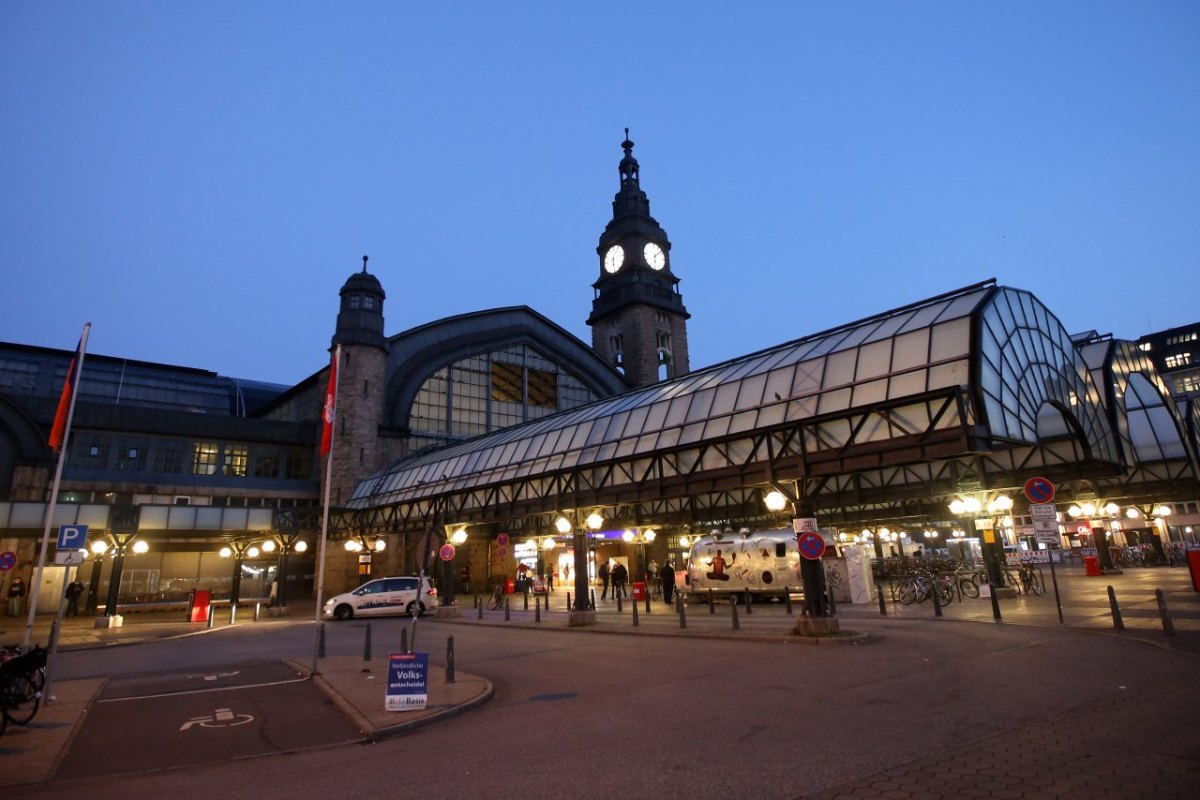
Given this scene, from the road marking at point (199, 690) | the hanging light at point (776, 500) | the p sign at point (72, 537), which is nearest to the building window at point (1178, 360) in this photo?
the hanging light at point (776, 500)

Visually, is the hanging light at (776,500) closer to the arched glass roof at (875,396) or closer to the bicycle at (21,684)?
the arched glass roof at (875,396)

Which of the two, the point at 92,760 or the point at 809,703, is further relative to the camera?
the point at 809,703

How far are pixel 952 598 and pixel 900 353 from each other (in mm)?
15740

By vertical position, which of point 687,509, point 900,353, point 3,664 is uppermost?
point 900,353

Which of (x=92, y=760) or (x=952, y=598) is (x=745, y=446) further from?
(x=92, y=760)

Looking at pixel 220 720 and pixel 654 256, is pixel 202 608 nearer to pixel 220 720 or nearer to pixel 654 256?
pixel 220 720

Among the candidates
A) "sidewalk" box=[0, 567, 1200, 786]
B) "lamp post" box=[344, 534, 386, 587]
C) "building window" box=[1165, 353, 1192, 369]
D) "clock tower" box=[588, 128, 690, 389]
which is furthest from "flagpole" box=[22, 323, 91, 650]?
"building window" box=[1165, 353, 1192, 369]

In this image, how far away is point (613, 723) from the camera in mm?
9703

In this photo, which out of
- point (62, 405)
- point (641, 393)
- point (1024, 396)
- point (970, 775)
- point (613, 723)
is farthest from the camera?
point (641, 393)

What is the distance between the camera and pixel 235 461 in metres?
50.9

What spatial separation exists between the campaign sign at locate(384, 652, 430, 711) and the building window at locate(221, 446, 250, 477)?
46.2 meters

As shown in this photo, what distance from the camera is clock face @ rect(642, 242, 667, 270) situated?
76.2 m

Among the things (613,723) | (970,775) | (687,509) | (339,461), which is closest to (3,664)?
(613,723)

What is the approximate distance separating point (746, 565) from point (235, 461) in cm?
3985
